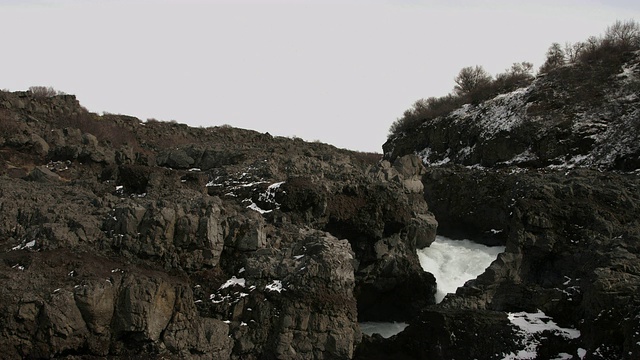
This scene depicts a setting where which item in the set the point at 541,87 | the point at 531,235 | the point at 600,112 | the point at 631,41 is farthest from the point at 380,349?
the point at 631,41

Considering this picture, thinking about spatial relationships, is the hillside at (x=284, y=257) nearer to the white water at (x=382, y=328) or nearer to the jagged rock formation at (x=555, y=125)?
the white water at (x=382, y=328)

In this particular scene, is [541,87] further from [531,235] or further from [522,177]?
[531,235]

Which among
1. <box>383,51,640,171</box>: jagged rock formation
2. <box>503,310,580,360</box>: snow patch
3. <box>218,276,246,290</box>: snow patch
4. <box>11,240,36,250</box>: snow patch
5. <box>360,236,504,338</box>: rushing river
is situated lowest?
<box>503,310,580,360</box>: snow patch

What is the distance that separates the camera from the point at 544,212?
31922 millimetres

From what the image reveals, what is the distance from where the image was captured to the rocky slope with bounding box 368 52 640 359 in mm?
21609

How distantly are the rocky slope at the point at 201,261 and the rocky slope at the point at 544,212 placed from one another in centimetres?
372

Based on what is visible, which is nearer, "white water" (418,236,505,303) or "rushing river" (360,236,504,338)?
"rushing river" (360,236,504,338)

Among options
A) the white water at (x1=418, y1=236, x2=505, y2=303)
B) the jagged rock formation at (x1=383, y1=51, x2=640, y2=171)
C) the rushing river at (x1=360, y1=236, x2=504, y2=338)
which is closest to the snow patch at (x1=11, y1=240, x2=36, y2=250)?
the rushing river at (x1=360, y1=236, x2=504, y2=338)

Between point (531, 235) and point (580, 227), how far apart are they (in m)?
2.16

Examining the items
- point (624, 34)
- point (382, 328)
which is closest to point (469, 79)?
point (624, 34)

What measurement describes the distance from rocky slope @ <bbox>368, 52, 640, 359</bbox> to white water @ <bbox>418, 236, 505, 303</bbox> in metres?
1.95

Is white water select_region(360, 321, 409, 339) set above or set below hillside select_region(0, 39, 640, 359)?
below

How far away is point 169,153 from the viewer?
126 ft

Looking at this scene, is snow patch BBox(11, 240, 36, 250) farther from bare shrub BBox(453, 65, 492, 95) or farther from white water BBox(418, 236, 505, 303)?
bare shrub BBox(453, 65, 492, 95)
